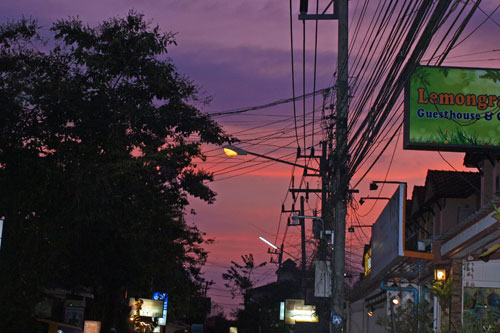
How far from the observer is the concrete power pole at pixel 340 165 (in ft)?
77.9

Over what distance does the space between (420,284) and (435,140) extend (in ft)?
21.6

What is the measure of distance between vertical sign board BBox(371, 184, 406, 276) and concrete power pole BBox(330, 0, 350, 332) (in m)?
1.40

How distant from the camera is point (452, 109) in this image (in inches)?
747

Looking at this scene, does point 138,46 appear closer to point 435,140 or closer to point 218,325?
point 435,140

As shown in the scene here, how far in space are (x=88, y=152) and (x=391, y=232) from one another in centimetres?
1110

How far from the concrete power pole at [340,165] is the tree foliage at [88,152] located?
6.17 meters

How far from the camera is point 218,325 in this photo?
15762cm

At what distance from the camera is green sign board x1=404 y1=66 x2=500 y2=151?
61.4 ft

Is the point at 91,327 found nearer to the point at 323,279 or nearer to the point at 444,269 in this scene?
the point at 323,279

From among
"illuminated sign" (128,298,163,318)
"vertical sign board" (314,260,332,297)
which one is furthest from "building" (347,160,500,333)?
"illuminated sign" (128,298,163,318)

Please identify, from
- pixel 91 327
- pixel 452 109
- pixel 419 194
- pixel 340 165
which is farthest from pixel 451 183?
pixel 452 109

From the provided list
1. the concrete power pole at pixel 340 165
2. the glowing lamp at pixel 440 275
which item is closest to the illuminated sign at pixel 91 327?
the concrete power pole at pixel 340 165

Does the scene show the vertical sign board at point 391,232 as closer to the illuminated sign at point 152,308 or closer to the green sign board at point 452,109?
the green sign board at point 452,109

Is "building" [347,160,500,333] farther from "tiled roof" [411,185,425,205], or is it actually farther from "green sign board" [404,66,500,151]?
"tiled roof" [411,185,425,205]
